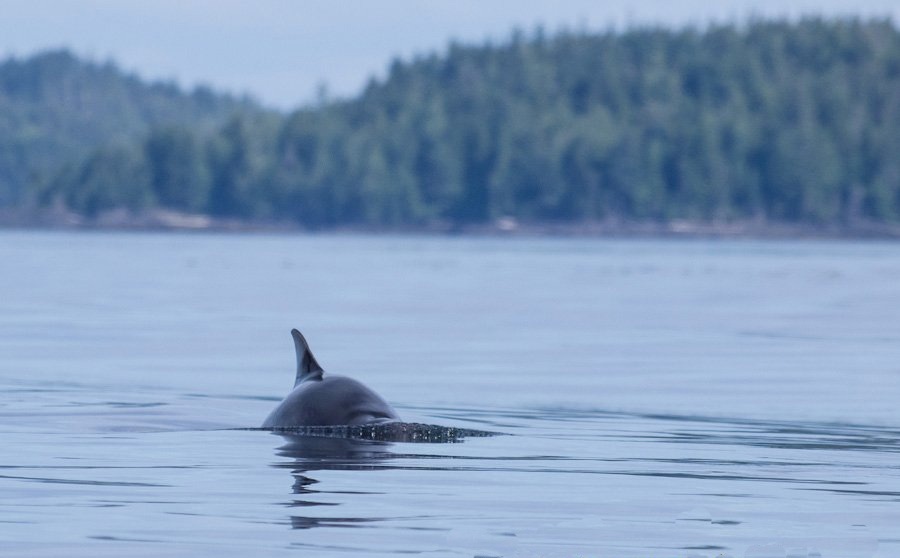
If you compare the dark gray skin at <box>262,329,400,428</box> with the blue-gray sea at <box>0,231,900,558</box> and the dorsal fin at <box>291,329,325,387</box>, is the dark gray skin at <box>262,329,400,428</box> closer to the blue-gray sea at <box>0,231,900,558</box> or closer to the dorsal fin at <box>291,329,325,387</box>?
the dorsal fin at <box>291,329,325,387</box>

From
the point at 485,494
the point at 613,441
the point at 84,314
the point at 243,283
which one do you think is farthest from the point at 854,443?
the point at 243,283

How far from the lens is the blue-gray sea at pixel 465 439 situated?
39.7ft

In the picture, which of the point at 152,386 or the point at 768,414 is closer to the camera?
the point at 768,414

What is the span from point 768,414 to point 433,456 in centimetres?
630

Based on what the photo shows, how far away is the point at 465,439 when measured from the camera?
18.0 metres

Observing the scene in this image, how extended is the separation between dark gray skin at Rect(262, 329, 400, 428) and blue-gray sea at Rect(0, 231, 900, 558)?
337mm

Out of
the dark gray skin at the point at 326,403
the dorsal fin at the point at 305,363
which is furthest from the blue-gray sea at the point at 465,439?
the dorsal fin at the point at 305,363

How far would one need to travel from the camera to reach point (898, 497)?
1405 cm

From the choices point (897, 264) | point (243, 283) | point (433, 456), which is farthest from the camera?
point (897, 264)

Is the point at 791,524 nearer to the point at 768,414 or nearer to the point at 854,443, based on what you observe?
the point at 854,443

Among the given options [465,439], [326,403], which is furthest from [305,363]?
[465,439]

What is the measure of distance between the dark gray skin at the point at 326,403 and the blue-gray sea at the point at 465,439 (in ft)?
1.11

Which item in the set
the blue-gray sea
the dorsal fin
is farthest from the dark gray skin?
the blue-gray sea

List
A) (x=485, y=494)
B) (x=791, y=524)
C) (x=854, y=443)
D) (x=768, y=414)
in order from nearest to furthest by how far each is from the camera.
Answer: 1. (x=791, y=524)
2. (x=485, y=494)
3. (x=854, y=443)
4. (x=768, y=414)
